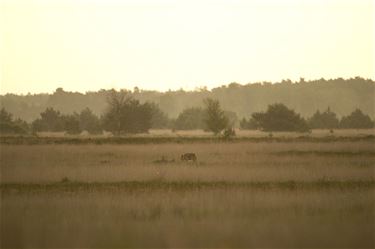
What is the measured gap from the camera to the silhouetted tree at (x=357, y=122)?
87.4 m

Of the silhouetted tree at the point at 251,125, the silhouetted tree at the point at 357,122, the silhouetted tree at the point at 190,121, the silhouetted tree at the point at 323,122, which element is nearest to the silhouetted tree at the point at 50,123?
the silhouetted tree at the point at 190,121

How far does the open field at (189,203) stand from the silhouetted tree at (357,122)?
205ft

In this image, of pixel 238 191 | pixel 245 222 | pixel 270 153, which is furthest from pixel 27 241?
pixel 270 153

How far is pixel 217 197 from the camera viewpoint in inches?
661

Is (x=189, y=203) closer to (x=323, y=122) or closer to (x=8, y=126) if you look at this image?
(x=8, y=126)

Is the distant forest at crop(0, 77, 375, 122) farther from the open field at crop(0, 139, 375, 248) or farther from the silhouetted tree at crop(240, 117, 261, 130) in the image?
the open field at crop(0, 139, 375, 248)

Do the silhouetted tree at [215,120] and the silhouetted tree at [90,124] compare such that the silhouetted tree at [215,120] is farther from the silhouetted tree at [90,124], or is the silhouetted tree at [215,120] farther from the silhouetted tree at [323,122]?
the silhouetted tree at [323,122]

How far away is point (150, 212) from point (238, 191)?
11.8 feet

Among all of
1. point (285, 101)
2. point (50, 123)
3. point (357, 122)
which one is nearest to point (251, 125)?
point (357, 122)

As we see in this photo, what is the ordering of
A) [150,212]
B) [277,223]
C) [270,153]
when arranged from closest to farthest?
1. [277,223]
2. [150,212]
3. [270,153]

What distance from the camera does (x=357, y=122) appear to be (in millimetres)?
88812

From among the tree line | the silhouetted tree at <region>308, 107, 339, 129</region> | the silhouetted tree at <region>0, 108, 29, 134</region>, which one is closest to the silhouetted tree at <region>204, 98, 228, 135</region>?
the tree line

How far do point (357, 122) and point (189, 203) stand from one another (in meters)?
76.4

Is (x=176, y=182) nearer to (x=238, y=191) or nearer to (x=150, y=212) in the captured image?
(x=238, y=191)
